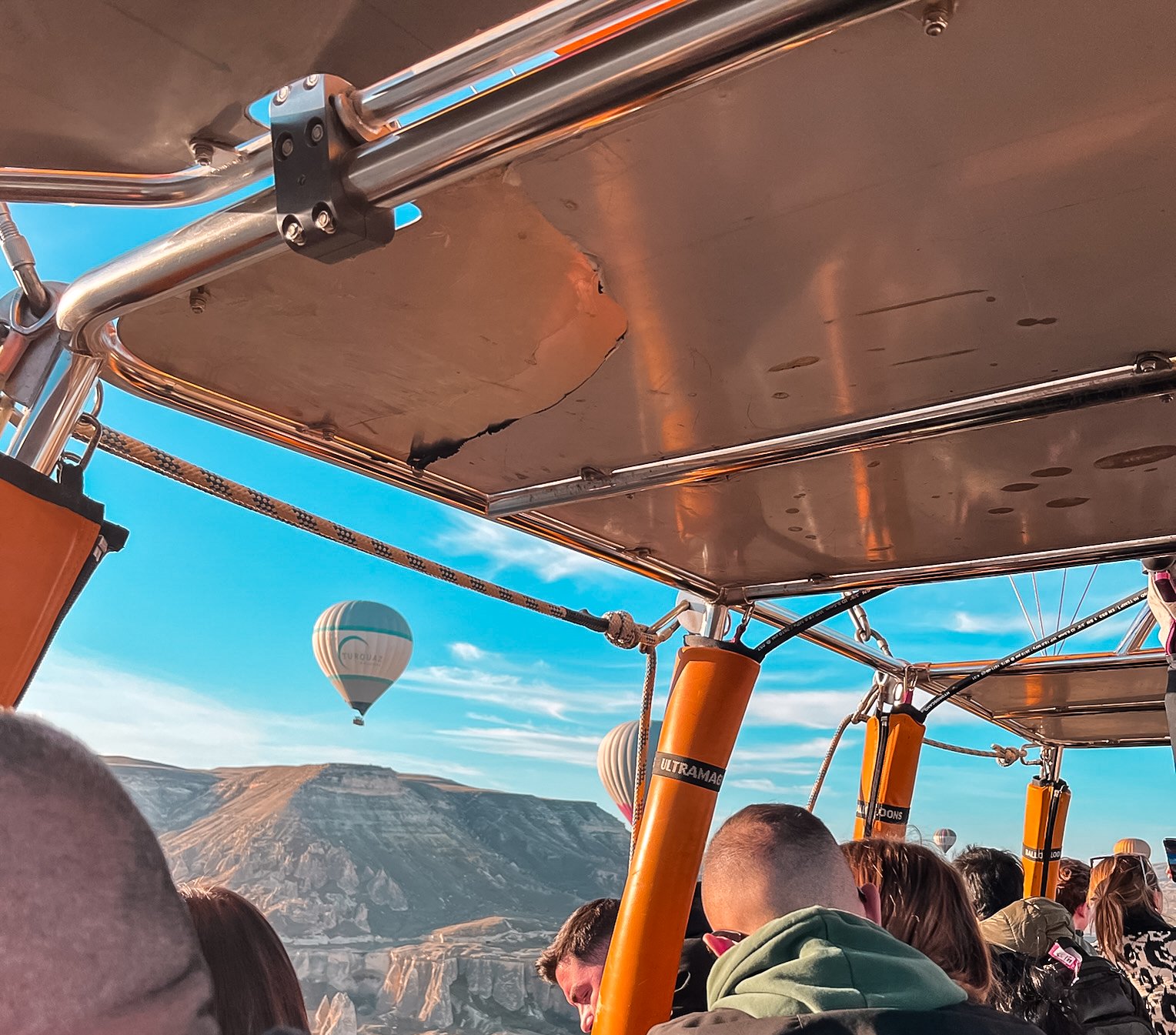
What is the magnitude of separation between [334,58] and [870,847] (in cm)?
159

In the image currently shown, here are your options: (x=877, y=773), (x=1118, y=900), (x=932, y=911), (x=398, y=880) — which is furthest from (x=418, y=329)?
(x=398, y=880)

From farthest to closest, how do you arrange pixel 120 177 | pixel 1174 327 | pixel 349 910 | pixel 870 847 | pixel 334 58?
pixel 349 910 < pixel 870 847 < pixel 1174 327 < pixel 120 177 < pixel 334 58

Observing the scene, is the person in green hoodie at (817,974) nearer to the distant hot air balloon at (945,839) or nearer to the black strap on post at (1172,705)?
the black strap on post at (1172,705)

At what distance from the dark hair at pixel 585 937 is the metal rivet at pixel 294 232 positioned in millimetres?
1599

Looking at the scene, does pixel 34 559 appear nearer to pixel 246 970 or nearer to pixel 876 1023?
pixel 246 970

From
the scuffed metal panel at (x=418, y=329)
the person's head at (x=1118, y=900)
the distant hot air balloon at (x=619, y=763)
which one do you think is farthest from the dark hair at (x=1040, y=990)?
the distant hot air balloon at (x=619, y=763)

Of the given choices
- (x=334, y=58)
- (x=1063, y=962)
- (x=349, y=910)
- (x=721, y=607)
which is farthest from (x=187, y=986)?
(x=349, y=910)

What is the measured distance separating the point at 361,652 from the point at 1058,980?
19746 millimetres

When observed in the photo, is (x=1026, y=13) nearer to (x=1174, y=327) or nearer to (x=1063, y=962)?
(x=1174, y=327)

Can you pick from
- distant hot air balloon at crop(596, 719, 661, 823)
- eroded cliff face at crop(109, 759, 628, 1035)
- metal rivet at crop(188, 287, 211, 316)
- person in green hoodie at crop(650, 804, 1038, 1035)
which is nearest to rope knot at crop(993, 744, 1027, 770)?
person in green hoodie at crop(650, 804, 1038, 1035)

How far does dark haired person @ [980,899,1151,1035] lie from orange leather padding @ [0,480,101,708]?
1.99 metres

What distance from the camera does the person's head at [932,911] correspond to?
1.67 m

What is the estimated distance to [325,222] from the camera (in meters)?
0.78

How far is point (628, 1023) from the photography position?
172 centimetres
